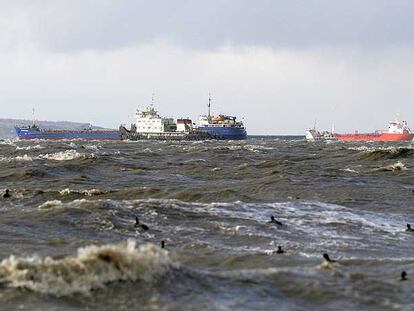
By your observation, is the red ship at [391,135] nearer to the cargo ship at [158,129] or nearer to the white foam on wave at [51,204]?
the cargo ship at [158,129]

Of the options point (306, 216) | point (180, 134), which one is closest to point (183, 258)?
point (306, 216)

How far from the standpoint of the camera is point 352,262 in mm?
13461

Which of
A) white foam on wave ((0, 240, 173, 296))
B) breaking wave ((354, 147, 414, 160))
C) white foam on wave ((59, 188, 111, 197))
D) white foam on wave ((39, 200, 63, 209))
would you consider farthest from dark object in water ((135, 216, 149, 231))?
breaking wave ((354, 147, 414, 160))

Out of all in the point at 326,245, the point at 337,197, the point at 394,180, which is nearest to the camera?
the point at 326,245

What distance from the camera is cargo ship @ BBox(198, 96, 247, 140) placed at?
534 ft

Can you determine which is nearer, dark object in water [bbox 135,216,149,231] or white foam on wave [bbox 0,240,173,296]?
white foam on wave [bbox 0,240,173,296]

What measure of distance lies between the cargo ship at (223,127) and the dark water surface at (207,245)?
418 ft

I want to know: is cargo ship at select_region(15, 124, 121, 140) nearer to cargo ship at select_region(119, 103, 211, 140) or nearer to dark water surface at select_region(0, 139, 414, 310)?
cargo ship at select_region(119, 103, 211, 140)

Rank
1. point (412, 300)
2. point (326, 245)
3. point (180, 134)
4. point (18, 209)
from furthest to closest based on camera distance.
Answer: point (180, 134) < point (18, 209) < point (326, 245) < point (412, 300)

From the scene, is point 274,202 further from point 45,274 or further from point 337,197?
point 45,274

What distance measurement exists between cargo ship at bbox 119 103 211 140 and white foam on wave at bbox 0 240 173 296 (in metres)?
145

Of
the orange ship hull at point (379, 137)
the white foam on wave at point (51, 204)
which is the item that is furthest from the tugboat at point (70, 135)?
the white foam on wave at point (51, 204)

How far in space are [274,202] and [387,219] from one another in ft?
18.7

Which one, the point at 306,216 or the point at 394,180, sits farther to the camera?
the point at 394,180
